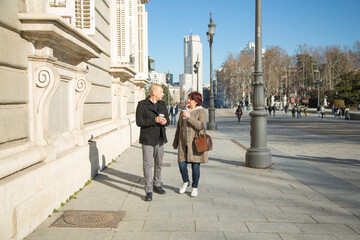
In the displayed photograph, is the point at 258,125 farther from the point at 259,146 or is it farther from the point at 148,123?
the point at 148,123

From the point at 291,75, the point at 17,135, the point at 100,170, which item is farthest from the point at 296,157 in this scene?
the point at 291,75

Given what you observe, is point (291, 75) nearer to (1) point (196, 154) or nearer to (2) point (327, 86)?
(2) point (327, 86)

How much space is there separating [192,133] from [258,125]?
3300 mm

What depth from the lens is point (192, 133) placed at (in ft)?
18.4

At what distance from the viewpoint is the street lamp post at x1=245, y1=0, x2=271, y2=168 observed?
27.5 feet

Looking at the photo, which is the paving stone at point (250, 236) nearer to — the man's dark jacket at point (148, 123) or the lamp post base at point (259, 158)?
the man's dark jacket at point (148, 123)

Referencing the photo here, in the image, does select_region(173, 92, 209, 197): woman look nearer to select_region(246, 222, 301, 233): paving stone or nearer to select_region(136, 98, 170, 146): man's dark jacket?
select_region(136, 98, 170, 146): man's dark jacket

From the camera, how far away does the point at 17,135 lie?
4078mm

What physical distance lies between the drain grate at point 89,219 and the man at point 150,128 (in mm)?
845

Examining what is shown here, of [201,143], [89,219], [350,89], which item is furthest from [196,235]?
[350,89]

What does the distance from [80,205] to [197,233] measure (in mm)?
1960

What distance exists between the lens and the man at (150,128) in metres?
5.46

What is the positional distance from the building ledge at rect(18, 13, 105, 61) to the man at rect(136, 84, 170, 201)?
1318 millimetres

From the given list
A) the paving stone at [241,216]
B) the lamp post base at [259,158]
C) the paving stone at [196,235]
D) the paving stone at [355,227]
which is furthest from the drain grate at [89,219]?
the lamp post base at [259,158]
